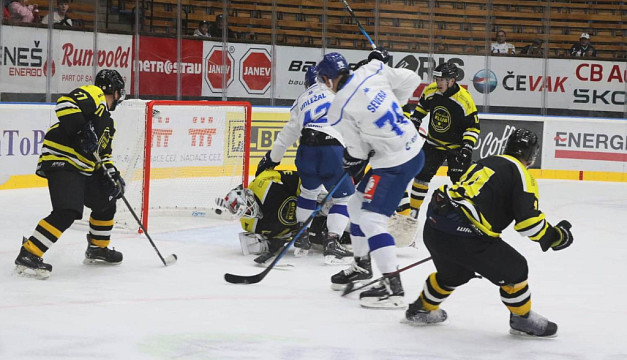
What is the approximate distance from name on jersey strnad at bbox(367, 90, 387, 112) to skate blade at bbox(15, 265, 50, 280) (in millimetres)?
1830

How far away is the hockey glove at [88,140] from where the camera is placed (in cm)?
461

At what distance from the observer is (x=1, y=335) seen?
351 centimetres

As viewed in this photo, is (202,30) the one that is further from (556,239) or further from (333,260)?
(556,239)

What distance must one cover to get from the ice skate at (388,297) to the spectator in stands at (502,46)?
7.71m

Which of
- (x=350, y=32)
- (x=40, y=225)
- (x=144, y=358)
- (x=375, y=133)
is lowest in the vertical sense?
(x=144, y=358)

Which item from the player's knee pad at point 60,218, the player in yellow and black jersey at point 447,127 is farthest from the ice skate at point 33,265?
the player in yellow and black jersey at point 447,127

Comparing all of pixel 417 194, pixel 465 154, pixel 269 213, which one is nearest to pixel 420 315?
pixel 269 213

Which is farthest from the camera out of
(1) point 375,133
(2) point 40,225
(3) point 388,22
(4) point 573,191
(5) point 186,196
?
(3) point 388,22

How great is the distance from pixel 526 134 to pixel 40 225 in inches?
96.9

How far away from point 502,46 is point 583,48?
1.06m

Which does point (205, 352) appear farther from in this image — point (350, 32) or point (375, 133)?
point (350, 32)

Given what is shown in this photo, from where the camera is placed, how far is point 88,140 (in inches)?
182

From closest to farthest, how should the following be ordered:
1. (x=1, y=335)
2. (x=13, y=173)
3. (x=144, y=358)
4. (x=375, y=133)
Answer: (x=144, y=358) < (x=1, y=335) < (x=375, y=133) < (x=13, y=173)

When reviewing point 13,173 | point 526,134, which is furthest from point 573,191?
point 526,134
